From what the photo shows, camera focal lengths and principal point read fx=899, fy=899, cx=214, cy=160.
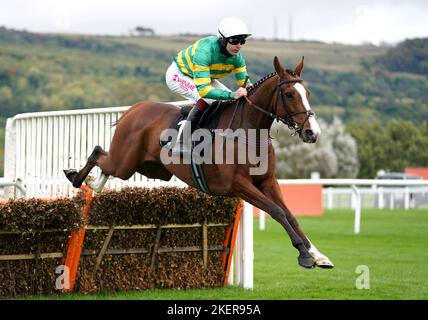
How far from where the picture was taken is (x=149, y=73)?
101m

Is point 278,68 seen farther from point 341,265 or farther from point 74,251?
point 341,265

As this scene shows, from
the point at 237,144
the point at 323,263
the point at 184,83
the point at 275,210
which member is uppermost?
the point at 184,83

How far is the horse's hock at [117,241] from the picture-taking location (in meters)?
8.29

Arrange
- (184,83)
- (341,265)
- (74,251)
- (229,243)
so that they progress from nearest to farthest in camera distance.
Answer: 1. (74,251)
2. (184,83)
3. (229,243)
4. (341,265)

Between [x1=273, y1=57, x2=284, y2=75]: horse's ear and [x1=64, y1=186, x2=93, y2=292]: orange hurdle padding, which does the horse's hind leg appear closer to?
[x1=64, y1=186, x2=93, y2=292]: orange hurdle padding

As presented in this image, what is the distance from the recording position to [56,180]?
31.9 ft

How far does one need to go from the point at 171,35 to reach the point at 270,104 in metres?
109

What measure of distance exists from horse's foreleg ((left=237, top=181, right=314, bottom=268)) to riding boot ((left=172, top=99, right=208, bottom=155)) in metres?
0.72

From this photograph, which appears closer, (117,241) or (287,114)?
(287,114)

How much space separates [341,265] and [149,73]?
296 ft

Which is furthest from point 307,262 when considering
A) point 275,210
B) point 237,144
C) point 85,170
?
point 85,170

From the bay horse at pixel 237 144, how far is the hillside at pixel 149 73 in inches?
2495

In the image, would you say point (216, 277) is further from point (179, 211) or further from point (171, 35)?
point (171, 35)
